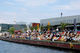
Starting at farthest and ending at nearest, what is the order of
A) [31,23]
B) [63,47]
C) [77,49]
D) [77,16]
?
[31,23] → [77,16] → [63,47] → [77,49]

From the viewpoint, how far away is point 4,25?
19638 cm

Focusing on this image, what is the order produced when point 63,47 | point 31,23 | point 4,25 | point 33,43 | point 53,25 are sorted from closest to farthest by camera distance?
1. point 63,47
2. point 33,43
3. point 53,25
4. point 31,23
5. point 4,25

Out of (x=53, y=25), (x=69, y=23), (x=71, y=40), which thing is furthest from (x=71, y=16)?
(x=71, y=40)

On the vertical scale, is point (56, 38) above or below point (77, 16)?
below


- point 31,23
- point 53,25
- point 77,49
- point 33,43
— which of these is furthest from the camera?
point 31,23

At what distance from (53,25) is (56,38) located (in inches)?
1766

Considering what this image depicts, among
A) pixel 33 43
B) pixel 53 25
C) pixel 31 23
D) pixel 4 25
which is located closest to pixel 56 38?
pixel 33 43

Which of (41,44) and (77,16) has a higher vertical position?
(77,16)

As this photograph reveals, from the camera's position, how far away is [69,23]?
7869 centimetres

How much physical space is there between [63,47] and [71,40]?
2.54m

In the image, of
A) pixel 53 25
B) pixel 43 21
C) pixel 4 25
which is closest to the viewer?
pixel 53 25

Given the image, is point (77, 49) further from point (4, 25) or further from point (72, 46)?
point (4, 25)

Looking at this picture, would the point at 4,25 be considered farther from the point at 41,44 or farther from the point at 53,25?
the point at 41,44

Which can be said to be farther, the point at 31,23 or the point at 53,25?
the point at 31,23
